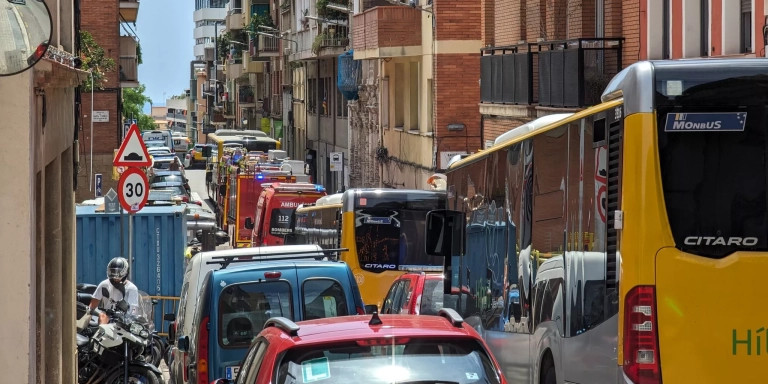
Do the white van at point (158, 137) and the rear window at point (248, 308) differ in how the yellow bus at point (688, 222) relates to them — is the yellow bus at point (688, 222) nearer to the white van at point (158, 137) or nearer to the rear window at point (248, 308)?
the rear window at point (248, 308)

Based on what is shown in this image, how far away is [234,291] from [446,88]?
26.0m

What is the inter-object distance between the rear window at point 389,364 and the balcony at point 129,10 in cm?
5054

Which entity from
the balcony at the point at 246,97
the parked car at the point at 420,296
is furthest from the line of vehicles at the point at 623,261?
the balcony at the point at 246,97

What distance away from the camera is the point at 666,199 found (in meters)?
8.16

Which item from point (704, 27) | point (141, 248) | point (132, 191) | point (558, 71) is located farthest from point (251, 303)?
point (558, 71)

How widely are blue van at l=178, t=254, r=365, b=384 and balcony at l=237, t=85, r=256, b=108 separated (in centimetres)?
9135

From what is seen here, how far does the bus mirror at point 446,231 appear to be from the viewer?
16.8 metres

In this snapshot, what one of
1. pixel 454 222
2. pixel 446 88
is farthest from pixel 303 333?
pixel 446 88

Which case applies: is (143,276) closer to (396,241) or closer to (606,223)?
(396,241)

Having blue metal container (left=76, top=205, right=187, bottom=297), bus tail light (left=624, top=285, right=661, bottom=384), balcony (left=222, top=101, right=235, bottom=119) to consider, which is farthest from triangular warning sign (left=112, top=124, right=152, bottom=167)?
balcony (left=222, top=101, right=235, bottom=119)

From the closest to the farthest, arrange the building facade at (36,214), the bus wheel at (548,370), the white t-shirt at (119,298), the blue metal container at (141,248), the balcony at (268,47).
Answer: the building facade at (36,214) < the bus wheel at (548,370) < the white t-shirt at (119,298) < the blue metal container at (141,248) < the balcony at (268,47)

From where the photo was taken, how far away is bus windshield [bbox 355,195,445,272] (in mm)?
24641

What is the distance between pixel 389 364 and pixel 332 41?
51.9m

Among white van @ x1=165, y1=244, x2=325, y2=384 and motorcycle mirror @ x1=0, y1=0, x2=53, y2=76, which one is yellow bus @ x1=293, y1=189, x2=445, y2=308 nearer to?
white van @ x1=165, y1=244, x2=325, y2=384
